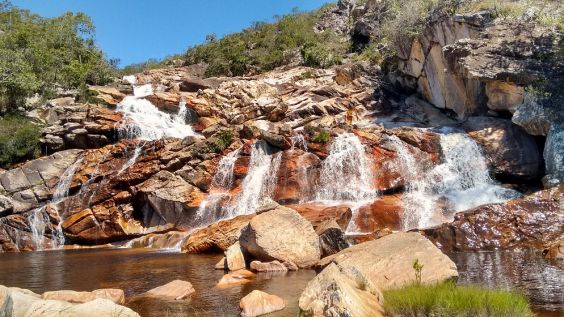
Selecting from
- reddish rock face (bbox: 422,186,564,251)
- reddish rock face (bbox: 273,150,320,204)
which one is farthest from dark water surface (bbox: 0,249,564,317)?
reddish rock face (bbox: 273,150,320,204)

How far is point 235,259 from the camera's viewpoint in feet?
49.3

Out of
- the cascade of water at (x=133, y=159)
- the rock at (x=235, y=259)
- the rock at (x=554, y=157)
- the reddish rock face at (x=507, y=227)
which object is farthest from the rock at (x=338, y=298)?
the cascade of water at (x=133, y=159)

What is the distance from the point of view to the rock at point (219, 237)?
19.7m

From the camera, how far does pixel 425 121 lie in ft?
116

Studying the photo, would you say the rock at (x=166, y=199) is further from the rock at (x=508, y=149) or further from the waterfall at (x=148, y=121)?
the rock at (x=508, y=149)

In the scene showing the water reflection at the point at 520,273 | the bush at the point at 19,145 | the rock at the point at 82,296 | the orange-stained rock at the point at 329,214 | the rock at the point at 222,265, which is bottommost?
the water reflection at the point at 520,273

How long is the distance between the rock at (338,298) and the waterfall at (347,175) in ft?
56.7

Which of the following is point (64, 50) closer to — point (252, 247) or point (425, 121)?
point (425, 121)

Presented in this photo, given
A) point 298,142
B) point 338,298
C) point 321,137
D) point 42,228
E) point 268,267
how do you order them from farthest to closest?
point 298,142, point 321,137, point 42,228, point 268,267, point 338,298

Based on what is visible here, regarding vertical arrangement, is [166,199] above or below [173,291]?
above

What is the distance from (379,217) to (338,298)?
15.7 m

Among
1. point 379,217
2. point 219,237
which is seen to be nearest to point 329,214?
point 379,217

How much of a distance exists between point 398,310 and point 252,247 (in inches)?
315

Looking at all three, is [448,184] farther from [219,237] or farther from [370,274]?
[370,274]
